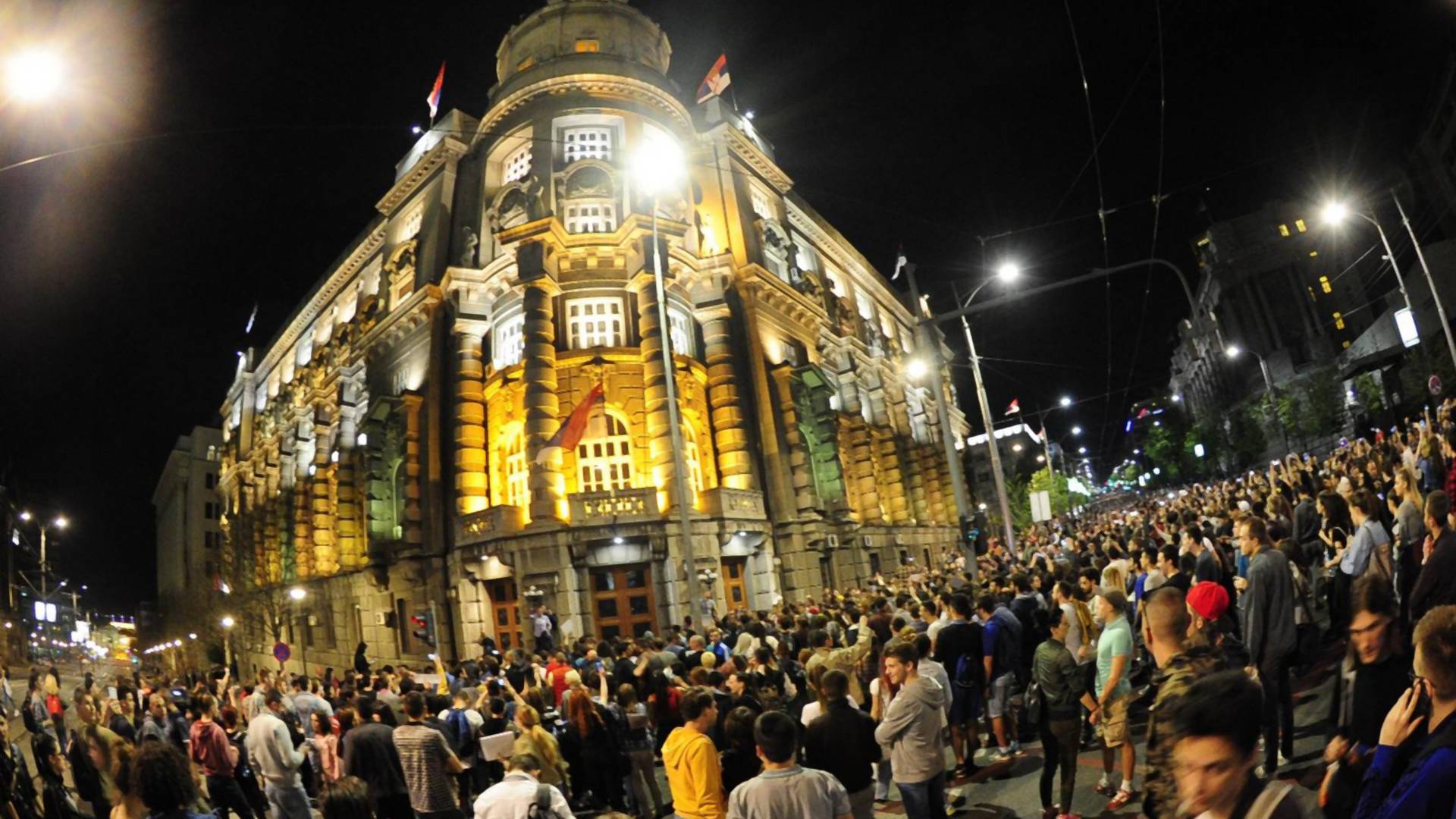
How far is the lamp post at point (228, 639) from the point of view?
46.7 m

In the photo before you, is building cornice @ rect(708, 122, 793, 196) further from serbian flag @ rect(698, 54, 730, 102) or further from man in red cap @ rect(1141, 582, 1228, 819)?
man in red cap @ rect(1141, 582, 1228, 819)

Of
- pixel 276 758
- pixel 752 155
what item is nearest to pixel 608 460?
pixel 276 758

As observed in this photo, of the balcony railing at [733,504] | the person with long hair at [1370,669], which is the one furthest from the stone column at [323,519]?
the person with long hair at [1370,669]

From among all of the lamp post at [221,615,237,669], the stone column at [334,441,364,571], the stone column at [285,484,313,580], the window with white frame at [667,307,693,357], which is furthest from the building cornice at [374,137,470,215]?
the lamp post at [221,615,237,669]

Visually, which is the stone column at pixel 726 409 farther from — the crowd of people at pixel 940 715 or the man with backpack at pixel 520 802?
the man with backpack at pixel 520 802

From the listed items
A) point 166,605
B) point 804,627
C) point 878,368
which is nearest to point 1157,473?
point 878,368

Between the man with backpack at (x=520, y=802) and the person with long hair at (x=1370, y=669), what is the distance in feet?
14.3

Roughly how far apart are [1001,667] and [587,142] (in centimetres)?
2720

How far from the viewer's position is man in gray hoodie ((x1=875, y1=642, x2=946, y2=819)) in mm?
5566

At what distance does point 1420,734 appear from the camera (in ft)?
9.20

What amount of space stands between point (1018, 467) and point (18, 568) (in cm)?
11782

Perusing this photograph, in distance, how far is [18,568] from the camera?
45938 millimetres

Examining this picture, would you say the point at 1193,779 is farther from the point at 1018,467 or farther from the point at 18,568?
the point at 1018,467

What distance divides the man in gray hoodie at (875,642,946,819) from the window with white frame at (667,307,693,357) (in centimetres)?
2246
